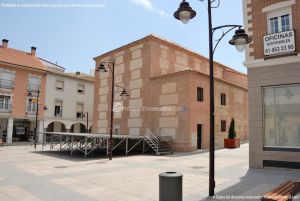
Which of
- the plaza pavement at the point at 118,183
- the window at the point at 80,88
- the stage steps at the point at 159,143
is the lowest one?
the plaza pavement at the point at 118,183

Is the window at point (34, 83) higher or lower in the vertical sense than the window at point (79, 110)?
higher

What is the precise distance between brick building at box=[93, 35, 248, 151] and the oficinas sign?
894 cm

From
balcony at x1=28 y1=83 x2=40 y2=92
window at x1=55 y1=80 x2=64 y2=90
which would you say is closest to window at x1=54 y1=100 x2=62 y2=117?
window at x1=55 y1=80 x2=64 y2=90

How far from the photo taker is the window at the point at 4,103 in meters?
31.4

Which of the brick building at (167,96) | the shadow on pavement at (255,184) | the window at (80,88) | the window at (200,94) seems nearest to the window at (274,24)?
the shadow on pavement at (255,184)

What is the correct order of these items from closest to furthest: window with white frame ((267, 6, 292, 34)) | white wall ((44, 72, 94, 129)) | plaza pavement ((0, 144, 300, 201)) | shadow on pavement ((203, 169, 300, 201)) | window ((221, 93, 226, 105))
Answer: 1. shadow on pavement ((203, 169, 300, 201))
2. plaza pavement ((0, 144, 300, 201))
3. window with white frame ((267, 6, 292, 34))
4. window ((221, 93, 226, 105))
5. white wall ((44, 72, 94, 129))

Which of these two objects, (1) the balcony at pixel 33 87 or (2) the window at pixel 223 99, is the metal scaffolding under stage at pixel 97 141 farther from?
(1) the balcony at pixel 33 87

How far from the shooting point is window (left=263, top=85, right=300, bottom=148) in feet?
37.5

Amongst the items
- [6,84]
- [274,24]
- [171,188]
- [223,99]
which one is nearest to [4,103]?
[6,84]

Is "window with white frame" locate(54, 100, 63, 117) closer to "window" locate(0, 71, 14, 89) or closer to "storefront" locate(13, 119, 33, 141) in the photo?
"storefront" locate(13, 119, 33, 141)

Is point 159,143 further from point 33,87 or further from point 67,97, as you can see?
point 67,97

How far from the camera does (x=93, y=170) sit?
12.1 meters

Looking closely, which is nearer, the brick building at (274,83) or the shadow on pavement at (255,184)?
the shadow on pavement at (255,184)

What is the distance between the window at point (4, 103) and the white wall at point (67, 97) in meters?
4.77
